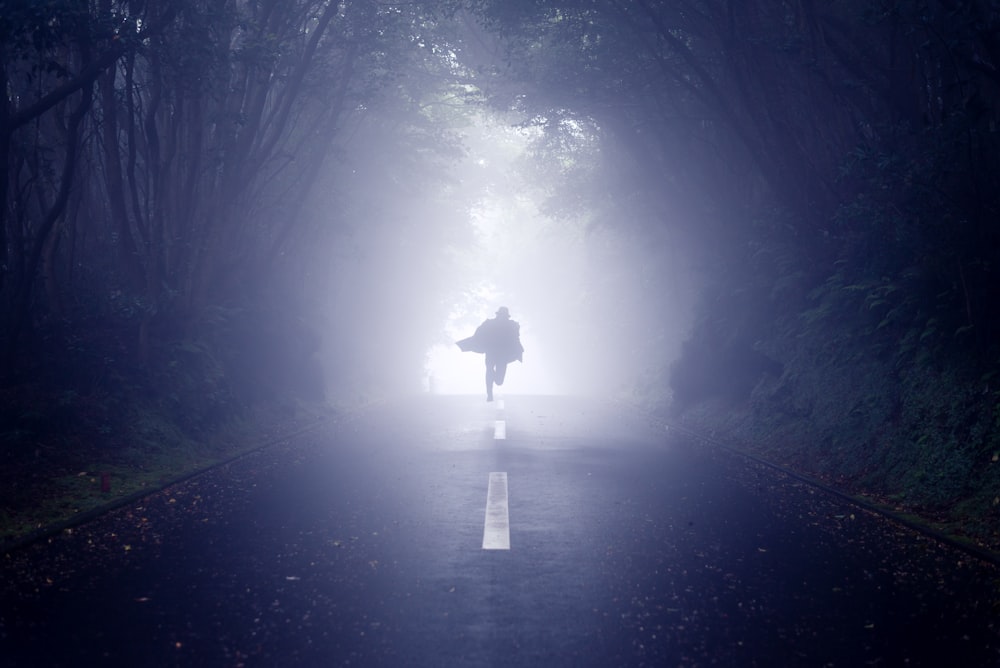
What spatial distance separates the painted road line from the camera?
739 cm

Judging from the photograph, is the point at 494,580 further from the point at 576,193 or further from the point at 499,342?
the point at 576,193

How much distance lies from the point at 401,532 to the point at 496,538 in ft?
2.98

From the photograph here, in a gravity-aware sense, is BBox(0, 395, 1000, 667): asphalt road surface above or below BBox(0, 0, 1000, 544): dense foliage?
below

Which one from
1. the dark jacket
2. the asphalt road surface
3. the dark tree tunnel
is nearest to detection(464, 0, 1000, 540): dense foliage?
the dark tree tunnel

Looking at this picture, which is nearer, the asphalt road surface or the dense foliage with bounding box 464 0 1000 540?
the asphalt road surface

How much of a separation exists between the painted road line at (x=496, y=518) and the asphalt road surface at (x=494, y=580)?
36mm

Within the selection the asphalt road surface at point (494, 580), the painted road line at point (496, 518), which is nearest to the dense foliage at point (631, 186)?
the asphalt road surface at point (494, 580)

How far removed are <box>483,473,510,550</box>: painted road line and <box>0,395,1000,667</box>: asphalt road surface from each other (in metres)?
0.04

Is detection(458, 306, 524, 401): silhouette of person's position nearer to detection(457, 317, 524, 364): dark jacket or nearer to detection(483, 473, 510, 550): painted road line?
detection(457, 317, 524, 364): dark jacket

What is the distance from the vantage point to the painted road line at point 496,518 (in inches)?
291

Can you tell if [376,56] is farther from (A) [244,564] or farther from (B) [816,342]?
(A) [244,564]

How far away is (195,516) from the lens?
337 inches

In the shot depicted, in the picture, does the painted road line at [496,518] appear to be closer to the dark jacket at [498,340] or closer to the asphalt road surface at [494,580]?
the asphalt road surface at [494,580]

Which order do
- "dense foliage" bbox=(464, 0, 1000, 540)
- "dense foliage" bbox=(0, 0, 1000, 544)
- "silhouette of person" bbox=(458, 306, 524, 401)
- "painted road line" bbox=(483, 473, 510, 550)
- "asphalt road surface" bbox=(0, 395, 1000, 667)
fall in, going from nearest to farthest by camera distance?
"asphalt road surface" bbox=(0, 395, 1000, 667), "painted road line" bbox=(483, 473, 510, 550), "dense foliage" bbox=(464, 0, 1000, 540), "dense foliage" bbox=(0, 0, 1000, 544), "silhouette of person" bbox=(458, 306, 524, 401)
